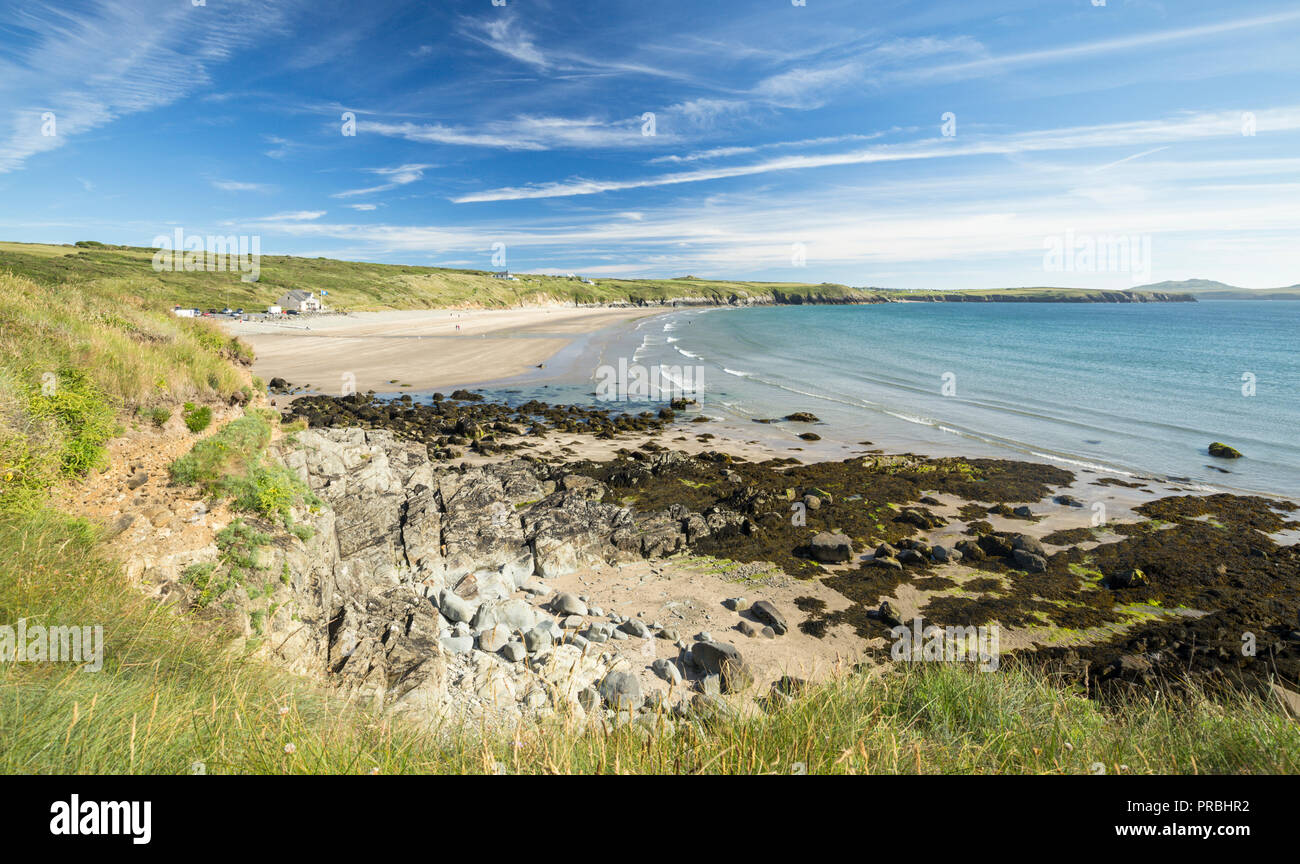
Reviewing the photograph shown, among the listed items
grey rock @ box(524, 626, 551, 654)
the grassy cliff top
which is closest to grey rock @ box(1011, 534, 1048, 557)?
grey rock @ box(524, 626, 551, 654)

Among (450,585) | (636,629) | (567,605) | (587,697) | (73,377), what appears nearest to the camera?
(587,697)

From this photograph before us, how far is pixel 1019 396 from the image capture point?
32.1m

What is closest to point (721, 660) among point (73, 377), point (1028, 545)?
point (1028, 545)

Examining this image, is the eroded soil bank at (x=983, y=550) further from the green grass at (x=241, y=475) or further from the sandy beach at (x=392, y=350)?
the sandy beach at (x=392, y=350)

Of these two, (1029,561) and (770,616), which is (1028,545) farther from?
(770,616)

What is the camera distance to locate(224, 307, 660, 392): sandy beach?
116 feet

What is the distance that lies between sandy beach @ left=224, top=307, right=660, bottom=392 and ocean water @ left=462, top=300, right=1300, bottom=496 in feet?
19.1

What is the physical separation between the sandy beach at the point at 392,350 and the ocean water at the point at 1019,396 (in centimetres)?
581

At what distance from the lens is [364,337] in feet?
196

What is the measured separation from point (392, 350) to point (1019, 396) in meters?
49.0

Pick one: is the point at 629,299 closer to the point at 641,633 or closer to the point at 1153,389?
the point at 1153,389

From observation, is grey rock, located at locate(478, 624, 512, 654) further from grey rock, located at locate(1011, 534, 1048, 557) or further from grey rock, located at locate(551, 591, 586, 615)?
grey rock, located at locate(1011, 534, 1048, 557)
